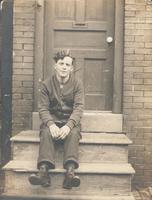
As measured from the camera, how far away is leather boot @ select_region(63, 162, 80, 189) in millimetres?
5098

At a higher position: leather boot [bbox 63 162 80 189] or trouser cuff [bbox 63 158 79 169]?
trouser cuff [bbox 63 158 79 169]

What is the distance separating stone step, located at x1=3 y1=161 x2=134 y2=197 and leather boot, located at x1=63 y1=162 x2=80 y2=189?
0.74 feet

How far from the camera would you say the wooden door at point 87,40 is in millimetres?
6789

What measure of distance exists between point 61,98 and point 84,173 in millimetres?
1029

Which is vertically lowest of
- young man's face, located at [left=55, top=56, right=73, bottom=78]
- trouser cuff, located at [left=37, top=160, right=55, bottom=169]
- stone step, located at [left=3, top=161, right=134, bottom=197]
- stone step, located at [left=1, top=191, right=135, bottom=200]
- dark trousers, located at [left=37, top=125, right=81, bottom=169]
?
stone step, located at [left=1, top=191, right=135, bottom=200]

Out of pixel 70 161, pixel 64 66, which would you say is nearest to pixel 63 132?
pixel 70 161

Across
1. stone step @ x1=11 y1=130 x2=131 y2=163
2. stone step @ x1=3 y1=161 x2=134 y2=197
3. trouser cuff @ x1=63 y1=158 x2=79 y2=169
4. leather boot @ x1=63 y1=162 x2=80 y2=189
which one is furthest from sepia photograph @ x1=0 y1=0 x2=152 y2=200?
leather boot @ x1=63 y1=162 x2=80 y2=189

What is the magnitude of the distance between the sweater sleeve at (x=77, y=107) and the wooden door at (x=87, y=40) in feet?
2.83

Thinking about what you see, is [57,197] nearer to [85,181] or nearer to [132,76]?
[85,181]

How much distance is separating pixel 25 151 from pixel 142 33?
2.29 meters

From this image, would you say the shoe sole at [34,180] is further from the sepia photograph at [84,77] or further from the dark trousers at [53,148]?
the sepia photograph at [84,77]

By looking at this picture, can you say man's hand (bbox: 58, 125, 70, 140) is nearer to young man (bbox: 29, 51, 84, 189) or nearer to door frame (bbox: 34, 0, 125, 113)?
young man (bbox: 29, 51, 84, 189)

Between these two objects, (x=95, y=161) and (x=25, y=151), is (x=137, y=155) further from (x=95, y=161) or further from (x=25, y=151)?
(x=25, y=151)

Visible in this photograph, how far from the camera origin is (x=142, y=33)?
6547 mm
